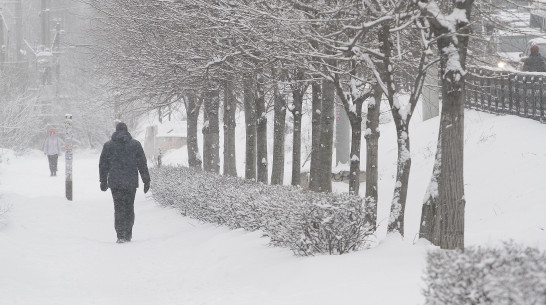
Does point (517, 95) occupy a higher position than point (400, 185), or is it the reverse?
point (517, 95)

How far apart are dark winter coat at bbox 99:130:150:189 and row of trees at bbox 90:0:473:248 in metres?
2.10

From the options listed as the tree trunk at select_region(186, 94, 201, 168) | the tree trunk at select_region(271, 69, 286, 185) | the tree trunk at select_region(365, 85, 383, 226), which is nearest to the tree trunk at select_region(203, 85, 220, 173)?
the tree trunk at select_region(186, 94, 201, 168)

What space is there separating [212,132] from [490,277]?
51.8 feet

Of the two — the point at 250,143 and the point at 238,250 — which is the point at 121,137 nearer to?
the point at 238,250

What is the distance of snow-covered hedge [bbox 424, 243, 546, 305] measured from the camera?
328 cm

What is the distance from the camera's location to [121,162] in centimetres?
1157

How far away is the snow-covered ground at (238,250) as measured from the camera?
6547 millimetres

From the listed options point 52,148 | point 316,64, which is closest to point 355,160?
point 316,64

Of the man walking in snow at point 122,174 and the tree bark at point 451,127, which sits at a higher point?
the tree bark at point 451,127

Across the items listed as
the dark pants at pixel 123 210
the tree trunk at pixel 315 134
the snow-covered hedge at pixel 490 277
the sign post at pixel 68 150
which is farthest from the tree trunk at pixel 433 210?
the sign post at pixel 68 150

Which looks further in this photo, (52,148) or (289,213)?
(52,148)

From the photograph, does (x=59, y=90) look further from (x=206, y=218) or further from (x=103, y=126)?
(x=206, y=218)

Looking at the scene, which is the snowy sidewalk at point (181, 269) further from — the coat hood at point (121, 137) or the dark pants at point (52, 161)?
the dark pants at point (52, 161)

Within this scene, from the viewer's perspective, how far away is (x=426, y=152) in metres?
20.1
